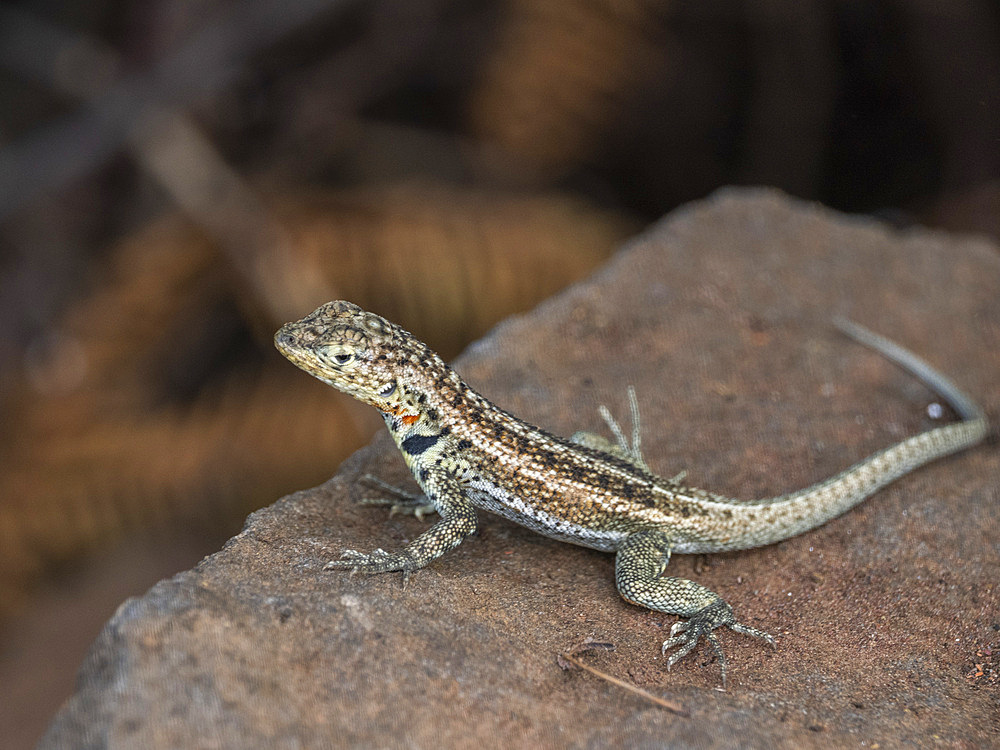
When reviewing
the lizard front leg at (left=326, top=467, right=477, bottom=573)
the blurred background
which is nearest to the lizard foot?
the lizard front leg at (left=326, top=467, right=477, bottom=573)

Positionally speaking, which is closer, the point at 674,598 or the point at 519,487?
the point at 674,598

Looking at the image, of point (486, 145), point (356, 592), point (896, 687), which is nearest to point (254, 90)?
point (486, 145)

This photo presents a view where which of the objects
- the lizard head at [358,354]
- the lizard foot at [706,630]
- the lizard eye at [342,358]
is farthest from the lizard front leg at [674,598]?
the lizard eye at [342,358]

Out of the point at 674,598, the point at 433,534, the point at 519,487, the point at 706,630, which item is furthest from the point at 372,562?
the point at 706,630

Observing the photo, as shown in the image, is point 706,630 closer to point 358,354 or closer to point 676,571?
point 676,571

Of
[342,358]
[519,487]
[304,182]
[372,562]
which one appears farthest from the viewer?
[304,182]

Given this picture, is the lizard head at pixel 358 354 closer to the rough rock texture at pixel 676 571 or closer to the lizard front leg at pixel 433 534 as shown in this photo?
the lizard front leg at pixel 433 534
